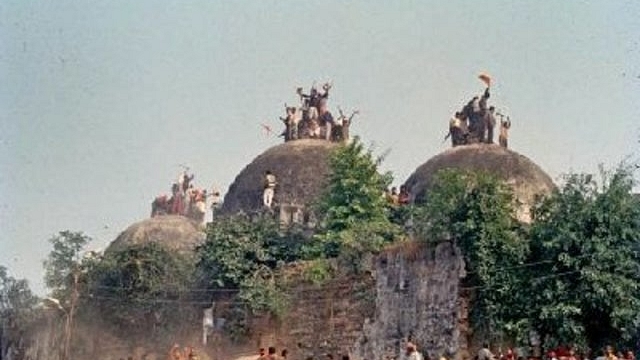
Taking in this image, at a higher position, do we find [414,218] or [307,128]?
[307,128]

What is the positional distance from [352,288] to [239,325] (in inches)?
132

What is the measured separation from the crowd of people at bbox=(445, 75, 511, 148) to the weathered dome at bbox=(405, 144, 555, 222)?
0.96m

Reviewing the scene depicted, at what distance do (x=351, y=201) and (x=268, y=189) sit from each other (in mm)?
6633

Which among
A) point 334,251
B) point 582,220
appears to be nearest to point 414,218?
point 334,251

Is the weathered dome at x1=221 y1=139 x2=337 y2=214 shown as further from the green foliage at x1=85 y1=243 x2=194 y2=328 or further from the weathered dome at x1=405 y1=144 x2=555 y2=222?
the green foliage at x1=85 y1=243 x2=194 y2=328

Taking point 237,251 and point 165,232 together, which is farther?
point 165,232

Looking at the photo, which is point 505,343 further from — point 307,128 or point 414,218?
point 307,128

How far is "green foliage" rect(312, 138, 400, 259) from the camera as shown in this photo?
80.1ft

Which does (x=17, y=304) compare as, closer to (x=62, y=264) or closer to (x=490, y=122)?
(x=62, y=264)

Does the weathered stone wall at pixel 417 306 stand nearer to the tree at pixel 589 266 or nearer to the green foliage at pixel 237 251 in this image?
the tree at pixel 589 266

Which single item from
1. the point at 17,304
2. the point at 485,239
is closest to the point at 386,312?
the point at 485,239

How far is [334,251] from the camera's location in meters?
24.3

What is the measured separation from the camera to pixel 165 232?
3497cm

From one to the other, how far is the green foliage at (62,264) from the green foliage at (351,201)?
7543 millimetres
